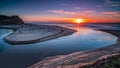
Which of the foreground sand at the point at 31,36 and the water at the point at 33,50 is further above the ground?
the foreground sand at the point at 31,36

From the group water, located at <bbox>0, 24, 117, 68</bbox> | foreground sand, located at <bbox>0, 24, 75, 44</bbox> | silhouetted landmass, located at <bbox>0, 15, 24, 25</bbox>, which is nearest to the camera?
water, located at <bbox>0, 24, 117, 68</bbox>

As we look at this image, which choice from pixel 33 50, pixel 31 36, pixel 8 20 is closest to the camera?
pixel 33 50

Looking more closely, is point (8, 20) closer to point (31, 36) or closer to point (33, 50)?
point (31, 36)

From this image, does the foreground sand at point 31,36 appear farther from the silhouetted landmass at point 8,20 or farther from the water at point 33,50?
the silhouetted landmass at point 8,20

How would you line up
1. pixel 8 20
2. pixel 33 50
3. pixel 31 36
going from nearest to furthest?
pixel 33 50 → pixel 31 36 → pixel 8 20

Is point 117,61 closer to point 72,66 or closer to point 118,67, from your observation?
point 118,67

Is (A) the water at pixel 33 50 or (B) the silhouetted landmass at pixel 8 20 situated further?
(B) the silhouetted landmass at pixel 8 20

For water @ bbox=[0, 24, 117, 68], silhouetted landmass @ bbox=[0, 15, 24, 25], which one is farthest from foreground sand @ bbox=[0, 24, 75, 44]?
silhouetted landmass @ bbox=[0, 15, 24, 25]

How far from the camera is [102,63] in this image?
12148mm

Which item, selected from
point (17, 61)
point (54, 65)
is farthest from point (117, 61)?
point (17, 61)

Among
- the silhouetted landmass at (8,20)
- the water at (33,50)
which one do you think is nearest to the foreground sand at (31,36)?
the water at (33,50)

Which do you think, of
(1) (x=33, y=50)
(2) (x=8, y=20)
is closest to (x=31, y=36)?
(1) (x=33, y=50)

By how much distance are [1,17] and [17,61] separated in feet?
325

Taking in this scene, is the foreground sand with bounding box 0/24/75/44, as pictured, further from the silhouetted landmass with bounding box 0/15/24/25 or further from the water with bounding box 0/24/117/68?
the silhouetted landmass with bounding box 0/15/24/25
